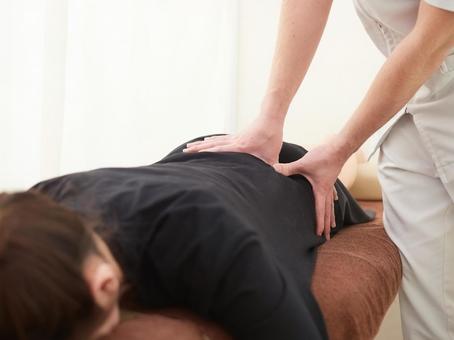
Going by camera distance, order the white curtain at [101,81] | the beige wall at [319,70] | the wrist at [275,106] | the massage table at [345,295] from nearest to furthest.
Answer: the massage table at [345,295]
the wrist at [275,106]
the white curtain at [101,81]
the beige wall at [319,70]

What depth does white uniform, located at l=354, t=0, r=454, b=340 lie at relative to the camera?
126 centimetres

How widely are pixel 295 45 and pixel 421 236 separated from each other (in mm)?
594

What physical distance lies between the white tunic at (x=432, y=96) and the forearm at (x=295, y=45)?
0.13 metres

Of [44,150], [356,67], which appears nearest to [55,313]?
[44,150]

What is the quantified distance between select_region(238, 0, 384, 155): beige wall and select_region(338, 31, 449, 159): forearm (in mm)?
1609

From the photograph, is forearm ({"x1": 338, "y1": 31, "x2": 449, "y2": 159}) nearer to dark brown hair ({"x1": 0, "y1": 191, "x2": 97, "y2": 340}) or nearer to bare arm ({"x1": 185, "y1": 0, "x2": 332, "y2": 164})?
bare arm ({"x1": 185, "y1": 0, "x2": 332, "y2": 164})

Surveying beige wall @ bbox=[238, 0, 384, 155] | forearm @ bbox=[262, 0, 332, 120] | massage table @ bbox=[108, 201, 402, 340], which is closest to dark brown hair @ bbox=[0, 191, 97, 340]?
massage table @ bbox=[108, 201, 402, 340]

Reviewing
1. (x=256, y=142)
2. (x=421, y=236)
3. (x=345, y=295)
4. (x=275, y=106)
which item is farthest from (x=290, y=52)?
(x=345, y=295)

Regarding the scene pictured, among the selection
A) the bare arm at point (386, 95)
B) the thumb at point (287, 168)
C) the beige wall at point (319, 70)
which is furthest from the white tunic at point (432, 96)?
the beige wall at point (319, 70)

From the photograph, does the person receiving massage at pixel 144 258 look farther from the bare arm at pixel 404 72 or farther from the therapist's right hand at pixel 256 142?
the bare arm at pixel 404 72

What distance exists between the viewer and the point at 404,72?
1.15m

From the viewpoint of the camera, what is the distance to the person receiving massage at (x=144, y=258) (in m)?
0.54

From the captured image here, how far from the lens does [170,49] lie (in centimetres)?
251

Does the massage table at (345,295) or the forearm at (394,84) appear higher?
the forearm at (394,84)
